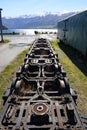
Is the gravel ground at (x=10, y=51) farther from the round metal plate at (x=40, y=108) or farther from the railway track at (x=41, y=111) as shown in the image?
the round metal plate at (x=40, y=108)

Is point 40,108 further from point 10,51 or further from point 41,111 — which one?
point 10,51

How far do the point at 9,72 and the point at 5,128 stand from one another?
10.6 meters

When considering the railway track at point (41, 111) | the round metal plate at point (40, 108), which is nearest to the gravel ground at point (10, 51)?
the railway track at point (41, 111)

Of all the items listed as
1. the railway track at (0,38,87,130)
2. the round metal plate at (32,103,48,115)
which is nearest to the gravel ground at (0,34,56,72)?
the railway track at (0,38,87,130)

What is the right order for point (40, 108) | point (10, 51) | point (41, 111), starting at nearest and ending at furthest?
point (41, 111)
point (40, 108)
point (10, 51)

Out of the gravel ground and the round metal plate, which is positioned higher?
the round metal plate

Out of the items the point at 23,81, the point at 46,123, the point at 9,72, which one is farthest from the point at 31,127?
the point at 9,72

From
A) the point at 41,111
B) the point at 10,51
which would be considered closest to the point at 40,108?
the point at 41,111

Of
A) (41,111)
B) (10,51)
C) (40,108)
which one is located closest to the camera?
(41,111)

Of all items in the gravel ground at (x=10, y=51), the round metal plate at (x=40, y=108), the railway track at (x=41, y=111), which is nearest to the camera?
the railway track at (x=41, y=111)

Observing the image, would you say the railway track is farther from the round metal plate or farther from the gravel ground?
the gravel ground

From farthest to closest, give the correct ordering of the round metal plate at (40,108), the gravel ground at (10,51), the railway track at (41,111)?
the gravel ground at (10,51), the round metal plate at (40,108), the railway track at (41,111)

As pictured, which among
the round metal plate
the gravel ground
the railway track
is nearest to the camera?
the railway track

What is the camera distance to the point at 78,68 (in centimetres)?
1680
